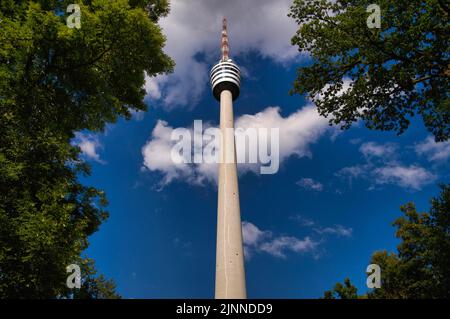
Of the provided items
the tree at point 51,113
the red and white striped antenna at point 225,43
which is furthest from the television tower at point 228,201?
the tree at point 51,113

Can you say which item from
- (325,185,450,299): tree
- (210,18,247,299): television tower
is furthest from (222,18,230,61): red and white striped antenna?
(325,185,450,299): tree

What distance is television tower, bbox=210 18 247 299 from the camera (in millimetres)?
25812

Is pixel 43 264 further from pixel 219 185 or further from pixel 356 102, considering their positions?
pixel 219 185

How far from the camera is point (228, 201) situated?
100 ft

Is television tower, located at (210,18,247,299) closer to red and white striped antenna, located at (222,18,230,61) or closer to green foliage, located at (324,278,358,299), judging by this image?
red and white striped antenna, located at (222,18,230,61)

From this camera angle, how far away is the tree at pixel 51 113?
390 inches

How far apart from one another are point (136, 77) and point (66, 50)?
10.1 feet

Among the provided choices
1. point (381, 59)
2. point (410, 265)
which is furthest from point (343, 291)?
point (381, 59)

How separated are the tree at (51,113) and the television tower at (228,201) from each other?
1305 cm

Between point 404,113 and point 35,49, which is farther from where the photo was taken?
point 404,113

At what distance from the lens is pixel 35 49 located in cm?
1147

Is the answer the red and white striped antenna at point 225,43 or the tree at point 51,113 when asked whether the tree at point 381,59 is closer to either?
the tree at point 51,113

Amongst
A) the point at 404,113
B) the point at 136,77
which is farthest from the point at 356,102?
the point at 136,77
